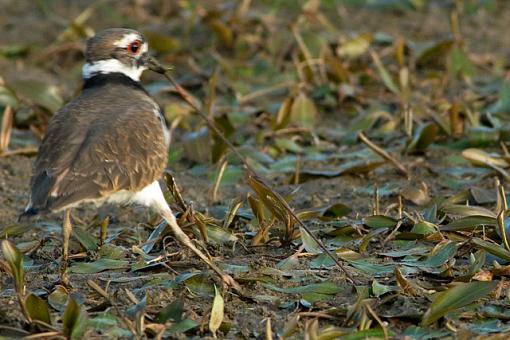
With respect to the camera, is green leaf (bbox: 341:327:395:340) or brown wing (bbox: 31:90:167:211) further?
brown wing (bbox: 31:90:167:211)

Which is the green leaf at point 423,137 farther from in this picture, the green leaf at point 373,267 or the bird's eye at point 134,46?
the green leaf at point 373,267

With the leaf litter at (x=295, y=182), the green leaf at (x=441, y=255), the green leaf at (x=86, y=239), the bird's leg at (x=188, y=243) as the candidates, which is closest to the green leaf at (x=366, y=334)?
the leaf litter at (x=295, y=182)

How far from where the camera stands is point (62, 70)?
9250mm

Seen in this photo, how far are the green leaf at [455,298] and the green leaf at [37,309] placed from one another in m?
1.51

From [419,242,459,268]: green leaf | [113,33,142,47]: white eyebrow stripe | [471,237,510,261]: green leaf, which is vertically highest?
[113,33,142,47]: white eyebrow stripe

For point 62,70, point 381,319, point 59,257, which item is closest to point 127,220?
point 59,257

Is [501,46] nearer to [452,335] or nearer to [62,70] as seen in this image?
[62,70]

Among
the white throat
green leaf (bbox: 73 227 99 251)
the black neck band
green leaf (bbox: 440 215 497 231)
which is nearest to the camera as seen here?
green leaf (bbox: 440 215 497 231)

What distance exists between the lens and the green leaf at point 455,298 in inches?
177

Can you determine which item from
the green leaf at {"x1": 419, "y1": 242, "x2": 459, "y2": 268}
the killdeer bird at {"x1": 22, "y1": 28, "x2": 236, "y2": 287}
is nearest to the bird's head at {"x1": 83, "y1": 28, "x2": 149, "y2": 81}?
the killdeer bird at {"x1": 22, "y1": 28, "x2": 236, "y2": 287}

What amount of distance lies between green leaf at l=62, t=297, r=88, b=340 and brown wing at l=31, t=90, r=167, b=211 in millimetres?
907

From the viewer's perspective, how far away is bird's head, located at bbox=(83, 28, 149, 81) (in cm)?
648

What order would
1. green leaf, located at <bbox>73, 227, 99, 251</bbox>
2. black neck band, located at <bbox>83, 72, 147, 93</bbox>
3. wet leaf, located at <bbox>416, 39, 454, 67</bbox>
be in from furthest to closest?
wet leaf, located at <bbox>416, 39, 454, 67</bbox> < black neck band, located at <bbox>83, 72, 147, 93</bbox> < green leaf, located at <bbox>73, 227, 99, 251</bbox>

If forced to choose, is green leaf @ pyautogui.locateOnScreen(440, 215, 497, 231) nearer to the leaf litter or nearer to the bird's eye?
the leaf litter
